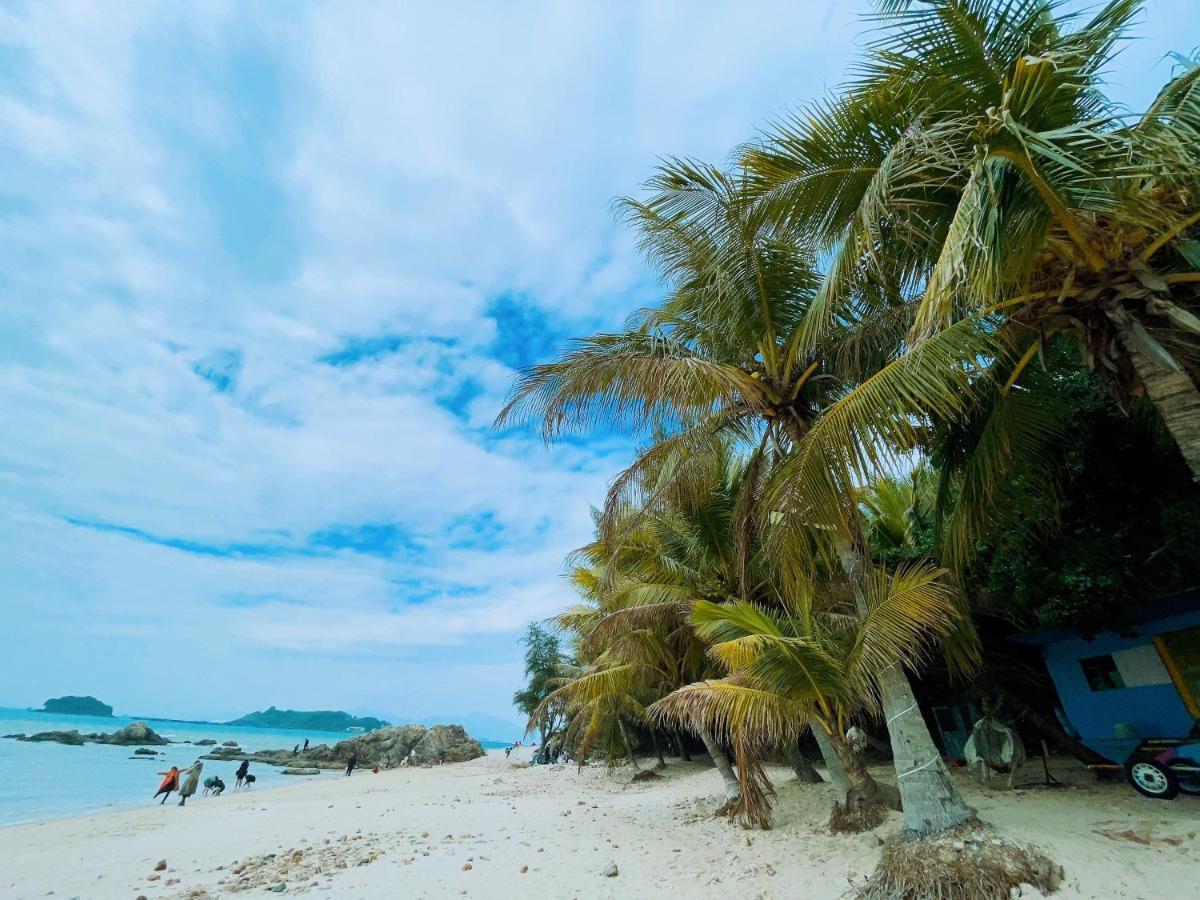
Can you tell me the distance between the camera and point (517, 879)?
6.46 metres

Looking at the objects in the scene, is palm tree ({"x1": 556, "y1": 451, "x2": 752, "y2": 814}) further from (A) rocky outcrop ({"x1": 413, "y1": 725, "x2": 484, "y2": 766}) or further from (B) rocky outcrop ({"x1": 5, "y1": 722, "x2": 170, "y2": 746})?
(B) rocky outcrop ({"x1": 5, "y1": 722, "x2": 170, "y2": 746})

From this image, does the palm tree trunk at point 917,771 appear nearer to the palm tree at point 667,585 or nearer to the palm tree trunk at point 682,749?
the palm tree at point 667,585

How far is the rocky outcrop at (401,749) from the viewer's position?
34.9 meters

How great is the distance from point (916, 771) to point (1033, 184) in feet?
16.6

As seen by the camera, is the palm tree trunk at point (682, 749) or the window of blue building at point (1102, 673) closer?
the window of blue building at point (1102, 673)

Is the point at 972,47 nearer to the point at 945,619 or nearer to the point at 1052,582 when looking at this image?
the point at 945,619

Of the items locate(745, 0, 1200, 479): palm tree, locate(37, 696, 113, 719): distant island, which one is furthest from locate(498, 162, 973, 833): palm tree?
locate(37, 696, 113, 719): distant island

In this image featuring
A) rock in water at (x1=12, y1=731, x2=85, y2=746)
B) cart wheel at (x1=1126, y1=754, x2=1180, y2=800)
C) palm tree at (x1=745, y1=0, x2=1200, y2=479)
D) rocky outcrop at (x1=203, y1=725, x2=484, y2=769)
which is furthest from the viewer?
rock in water at (x1=12, y1=731, x2=85, y2=746)

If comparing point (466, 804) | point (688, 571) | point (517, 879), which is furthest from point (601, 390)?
point (466, 804)

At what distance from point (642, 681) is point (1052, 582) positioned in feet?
26.4

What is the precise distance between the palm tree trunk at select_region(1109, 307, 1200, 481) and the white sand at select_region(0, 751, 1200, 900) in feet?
10.4

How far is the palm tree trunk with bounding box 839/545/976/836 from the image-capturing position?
5074 millimetres

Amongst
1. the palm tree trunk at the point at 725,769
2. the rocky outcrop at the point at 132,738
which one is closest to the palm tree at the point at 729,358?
the palm tree trunk at the point at 725,769

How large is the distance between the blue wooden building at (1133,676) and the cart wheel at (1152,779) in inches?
64.5
